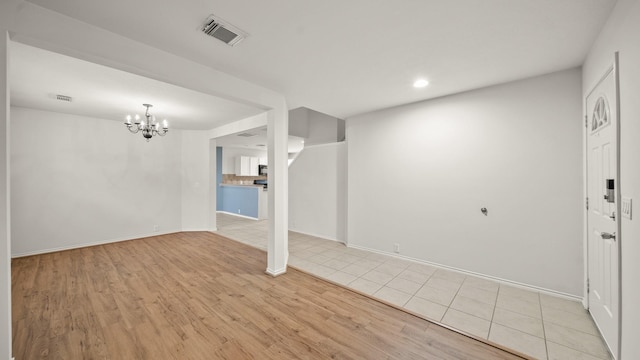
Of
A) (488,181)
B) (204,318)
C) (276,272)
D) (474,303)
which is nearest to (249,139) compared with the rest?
(276,272)

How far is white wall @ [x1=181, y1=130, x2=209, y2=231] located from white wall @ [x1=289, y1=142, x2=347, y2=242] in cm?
228

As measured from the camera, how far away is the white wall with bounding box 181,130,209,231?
5.96 metres

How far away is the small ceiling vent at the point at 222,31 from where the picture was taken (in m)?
1.80

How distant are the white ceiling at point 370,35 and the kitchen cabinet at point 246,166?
25.6 feet

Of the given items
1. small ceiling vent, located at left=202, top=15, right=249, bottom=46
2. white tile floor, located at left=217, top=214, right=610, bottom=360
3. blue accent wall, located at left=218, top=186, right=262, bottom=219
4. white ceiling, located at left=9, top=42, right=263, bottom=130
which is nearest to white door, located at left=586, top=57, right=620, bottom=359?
white tile floor, located at left=217, top=214, right=610, bottom=360

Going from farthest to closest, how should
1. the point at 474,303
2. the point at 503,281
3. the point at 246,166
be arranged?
the point at 246,166 → the point at 503,281 → the point at 474,303

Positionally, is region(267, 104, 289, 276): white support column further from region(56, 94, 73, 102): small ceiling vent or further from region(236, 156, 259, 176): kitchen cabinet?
region(236, 156, 259, 176): kitchen cabinet

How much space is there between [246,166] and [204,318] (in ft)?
29.4

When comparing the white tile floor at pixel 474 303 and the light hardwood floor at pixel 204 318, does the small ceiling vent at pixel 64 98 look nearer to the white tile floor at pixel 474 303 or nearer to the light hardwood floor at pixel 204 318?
the light hardwood floor at pixel 204 318

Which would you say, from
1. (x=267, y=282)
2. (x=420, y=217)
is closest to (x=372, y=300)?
(x=267, y=282)

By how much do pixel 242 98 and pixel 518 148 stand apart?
3.52 metres

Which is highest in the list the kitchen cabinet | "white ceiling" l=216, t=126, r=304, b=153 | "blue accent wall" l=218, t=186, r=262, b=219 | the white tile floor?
"white ceiling" l=216, t=126, r=304, b=153

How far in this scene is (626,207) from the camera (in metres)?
1.49

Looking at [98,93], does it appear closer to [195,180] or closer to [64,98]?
[64,98]
